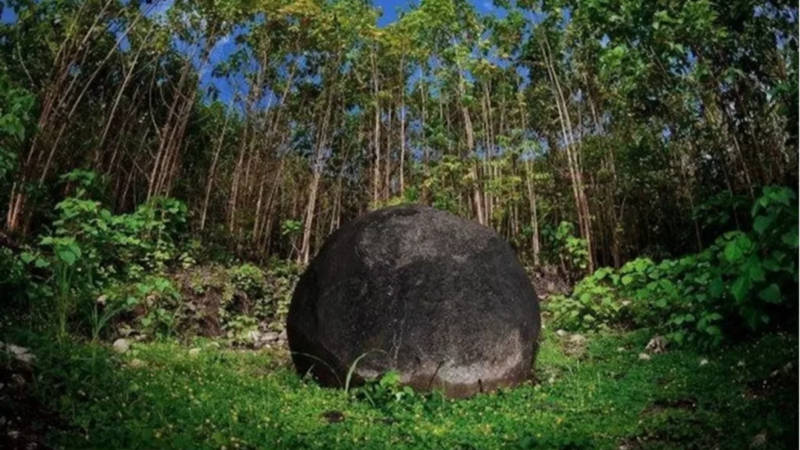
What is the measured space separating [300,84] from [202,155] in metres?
2.15

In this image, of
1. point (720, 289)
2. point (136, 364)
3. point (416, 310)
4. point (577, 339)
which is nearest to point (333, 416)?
point (416, 310)

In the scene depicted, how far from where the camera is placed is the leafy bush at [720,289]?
436cm

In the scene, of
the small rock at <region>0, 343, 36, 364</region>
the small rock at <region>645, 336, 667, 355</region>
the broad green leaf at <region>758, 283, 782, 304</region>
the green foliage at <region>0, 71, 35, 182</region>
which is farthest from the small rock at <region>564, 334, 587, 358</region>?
the green foliage at <region>0, 71, 35, 182</region>

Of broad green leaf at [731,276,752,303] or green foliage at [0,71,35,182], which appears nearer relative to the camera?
green foliage at [0,71,35,182]

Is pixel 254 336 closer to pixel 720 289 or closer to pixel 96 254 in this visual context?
pixel 96 254

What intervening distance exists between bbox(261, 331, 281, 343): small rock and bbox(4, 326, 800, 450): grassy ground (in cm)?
194

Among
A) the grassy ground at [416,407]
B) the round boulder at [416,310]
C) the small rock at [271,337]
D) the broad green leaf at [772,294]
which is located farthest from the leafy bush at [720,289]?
the small rock at [271,337]

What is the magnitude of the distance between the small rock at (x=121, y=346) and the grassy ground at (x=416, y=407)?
20cm

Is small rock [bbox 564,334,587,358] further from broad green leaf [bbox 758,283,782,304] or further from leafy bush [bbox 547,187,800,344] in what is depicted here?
broad green leaf [bbox 758,283,782,304]

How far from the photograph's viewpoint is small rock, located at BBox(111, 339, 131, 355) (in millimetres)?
5297

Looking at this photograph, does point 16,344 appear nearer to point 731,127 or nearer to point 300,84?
point 731,127

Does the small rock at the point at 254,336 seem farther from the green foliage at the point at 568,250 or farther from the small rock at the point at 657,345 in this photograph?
the green foliage at the point at 568,250

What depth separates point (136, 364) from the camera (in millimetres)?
4738

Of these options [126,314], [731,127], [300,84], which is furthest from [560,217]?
[126,314]
